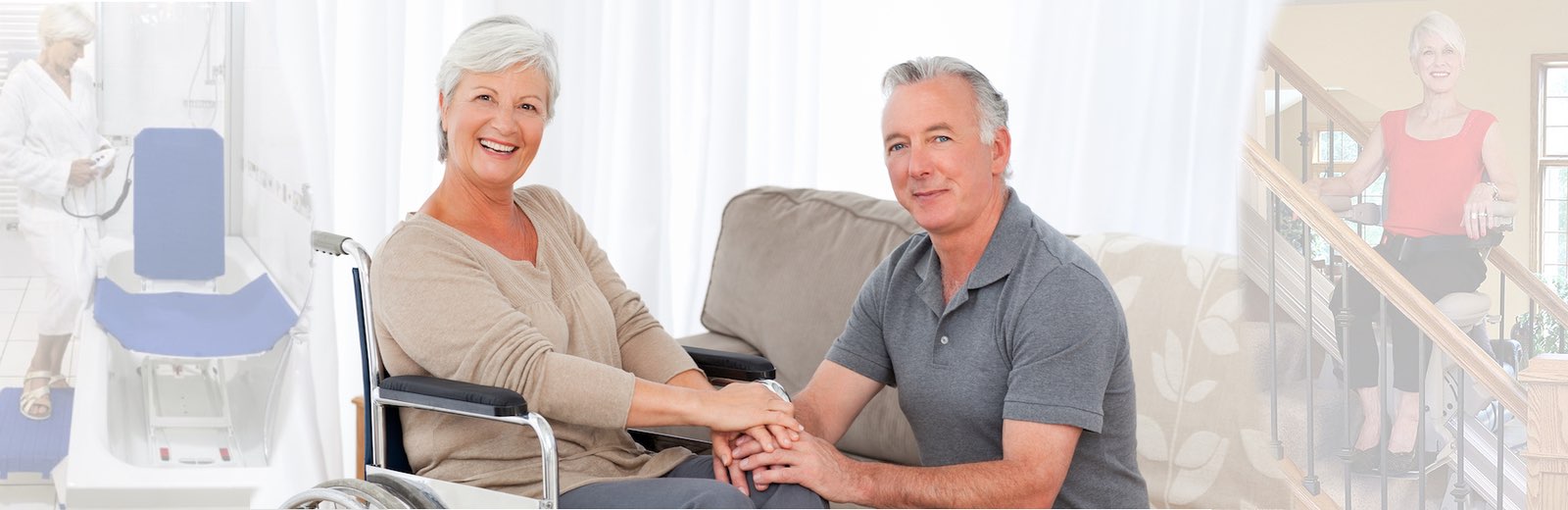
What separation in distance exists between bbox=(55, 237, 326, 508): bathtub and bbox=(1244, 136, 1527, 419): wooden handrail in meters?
2.36

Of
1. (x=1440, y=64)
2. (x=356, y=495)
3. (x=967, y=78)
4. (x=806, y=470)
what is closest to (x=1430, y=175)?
(x=1440, y=64)

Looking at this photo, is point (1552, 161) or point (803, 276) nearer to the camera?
point (803, 276)

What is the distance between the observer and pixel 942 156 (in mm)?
1723

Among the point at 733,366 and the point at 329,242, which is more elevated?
the point at 329,242

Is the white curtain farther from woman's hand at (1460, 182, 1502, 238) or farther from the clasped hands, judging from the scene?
the clasped hands

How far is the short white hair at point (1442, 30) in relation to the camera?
279 centimetres

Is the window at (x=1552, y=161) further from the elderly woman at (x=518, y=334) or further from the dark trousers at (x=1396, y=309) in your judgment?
the elderly woman at (x=518, y=334)

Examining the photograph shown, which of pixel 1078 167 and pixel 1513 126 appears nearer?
pixel 1513 126

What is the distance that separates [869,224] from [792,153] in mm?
1037

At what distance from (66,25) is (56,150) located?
289mm

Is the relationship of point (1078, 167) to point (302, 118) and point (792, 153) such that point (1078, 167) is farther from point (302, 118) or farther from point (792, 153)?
point (302, 118)

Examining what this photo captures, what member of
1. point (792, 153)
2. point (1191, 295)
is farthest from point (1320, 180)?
point (792, 153)

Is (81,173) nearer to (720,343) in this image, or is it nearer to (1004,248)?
(720,343)

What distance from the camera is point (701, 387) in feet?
6.41
